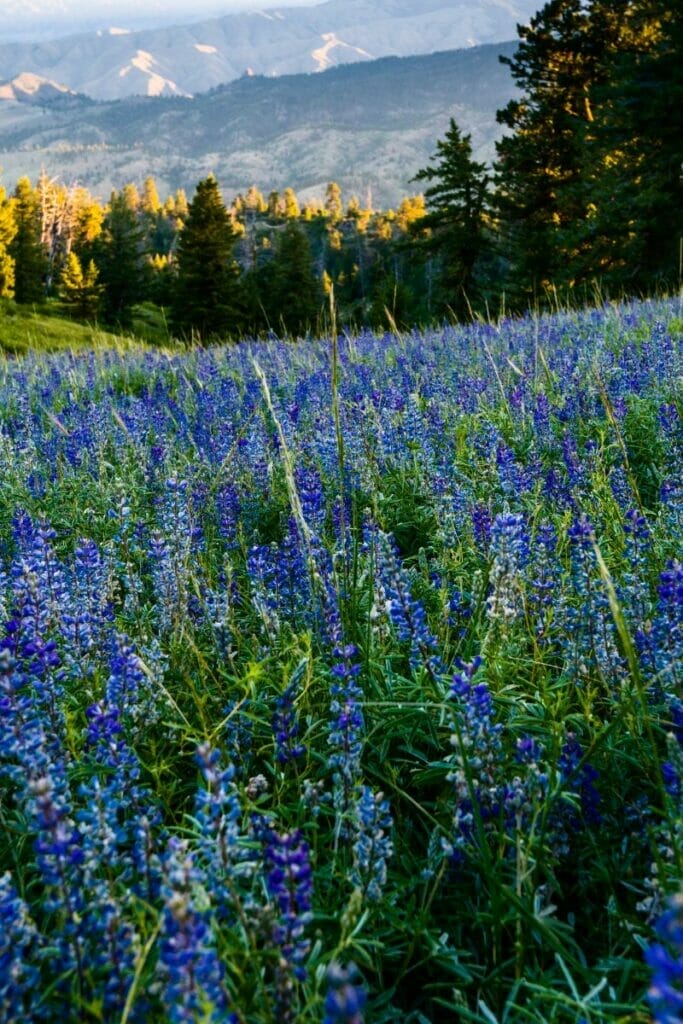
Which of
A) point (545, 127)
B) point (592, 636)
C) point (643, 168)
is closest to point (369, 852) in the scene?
point (592, 636)

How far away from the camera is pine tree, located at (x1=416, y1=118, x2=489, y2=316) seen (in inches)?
1332

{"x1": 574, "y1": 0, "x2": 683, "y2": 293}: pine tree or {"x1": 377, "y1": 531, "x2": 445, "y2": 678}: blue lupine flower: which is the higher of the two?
{"x1": 574, "y1": 0, "x2": 683, "y2": 293}: pine tree

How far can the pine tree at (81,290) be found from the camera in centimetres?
6275

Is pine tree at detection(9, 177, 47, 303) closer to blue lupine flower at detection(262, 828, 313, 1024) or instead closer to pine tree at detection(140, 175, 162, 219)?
blue lupine flower at detection(262, 828, 313, 1024)

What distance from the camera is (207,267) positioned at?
4409 centimetres

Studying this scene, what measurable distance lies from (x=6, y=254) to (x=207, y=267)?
28942 millimetres

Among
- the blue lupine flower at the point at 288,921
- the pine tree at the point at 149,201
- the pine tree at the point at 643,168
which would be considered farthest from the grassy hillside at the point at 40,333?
the pine tree at the point at 149,201

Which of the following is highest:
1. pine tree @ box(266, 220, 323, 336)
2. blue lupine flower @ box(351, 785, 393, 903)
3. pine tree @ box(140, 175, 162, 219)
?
pine tree @ box(140, 175, 162, 219)

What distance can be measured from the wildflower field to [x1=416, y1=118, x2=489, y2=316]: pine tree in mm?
31760

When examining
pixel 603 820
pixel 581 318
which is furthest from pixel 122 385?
pixel 603 820

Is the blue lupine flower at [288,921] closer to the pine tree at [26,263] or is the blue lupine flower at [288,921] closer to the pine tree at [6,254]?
the pine tree at [6,254]

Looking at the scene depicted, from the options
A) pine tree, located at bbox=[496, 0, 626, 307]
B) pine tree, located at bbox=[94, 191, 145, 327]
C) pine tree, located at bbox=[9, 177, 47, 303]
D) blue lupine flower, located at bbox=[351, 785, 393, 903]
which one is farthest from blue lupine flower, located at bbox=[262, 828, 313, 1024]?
pine tree, located at bbox=[9, 177, 47, 303]

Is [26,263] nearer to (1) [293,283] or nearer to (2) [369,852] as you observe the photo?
(1) [293,283]

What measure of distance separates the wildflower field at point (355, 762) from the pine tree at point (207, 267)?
4245 centimetres
